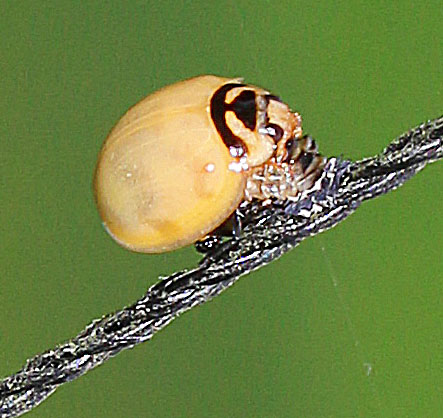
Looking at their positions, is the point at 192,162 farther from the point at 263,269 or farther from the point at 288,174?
the point at 263,269

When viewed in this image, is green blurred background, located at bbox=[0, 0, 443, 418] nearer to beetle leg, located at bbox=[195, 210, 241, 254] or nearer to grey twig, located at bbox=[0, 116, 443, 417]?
beetle leg, located at bbox=[195, 210, 241, 254]

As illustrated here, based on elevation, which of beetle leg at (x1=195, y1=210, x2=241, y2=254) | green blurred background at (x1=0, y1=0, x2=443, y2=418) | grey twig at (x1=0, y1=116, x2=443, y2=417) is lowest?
grey twig at (x1=0, y1=116, x2=443, y2=417)

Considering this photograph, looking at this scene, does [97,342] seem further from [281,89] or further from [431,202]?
[281,89]

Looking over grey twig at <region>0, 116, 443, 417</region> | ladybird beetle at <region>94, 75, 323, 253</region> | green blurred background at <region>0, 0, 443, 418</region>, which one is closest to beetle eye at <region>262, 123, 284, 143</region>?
ladybird beetle at <region>94, 75, 323, 253</region>

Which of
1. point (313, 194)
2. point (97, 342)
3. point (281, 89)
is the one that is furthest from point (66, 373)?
point (281, 89)

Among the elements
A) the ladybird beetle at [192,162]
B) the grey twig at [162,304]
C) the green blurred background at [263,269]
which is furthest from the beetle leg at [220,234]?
the green blurred background at [263,269]

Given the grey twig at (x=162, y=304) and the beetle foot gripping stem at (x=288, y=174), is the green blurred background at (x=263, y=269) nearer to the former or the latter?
the beetle foot gripping stem at (x=288, y=174)

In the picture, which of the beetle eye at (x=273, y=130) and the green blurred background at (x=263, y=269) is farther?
the green blurred background at (x=263, y=269)
